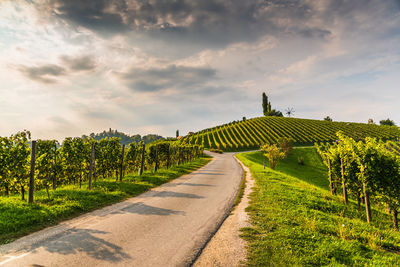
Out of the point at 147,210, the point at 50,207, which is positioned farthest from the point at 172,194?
the point at 50,207

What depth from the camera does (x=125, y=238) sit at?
642cm

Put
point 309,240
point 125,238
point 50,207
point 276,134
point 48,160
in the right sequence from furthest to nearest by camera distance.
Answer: point 276,134
point 48,160
point 50,207
point 125,238
point 309,240

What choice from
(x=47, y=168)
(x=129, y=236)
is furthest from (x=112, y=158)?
(x=129, y=236)

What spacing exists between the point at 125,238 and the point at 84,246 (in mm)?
1180

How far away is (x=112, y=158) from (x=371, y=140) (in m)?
19.3

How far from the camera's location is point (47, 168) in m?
11.5

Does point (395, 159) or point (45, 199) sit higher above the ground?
point (395, 159)

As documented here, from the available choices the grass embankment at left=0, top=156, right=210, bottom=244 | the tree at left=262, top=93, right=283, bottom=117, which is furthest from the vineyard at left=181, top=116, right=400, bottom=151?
the grass embankment at left=0, top=156, right=210, bottom=244

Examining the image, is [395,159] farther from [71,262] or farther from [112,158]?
[112,158]


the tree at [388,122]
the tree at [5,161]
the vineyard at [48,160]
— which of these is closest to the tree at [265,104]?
the tree at [388,122]

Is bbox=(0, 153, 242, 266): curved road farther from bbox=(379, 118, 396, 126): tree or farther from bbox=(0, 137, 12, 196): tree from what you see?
bbox=(379, 118, 396, 126): tree

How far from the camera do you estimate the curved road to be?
5.20 meters

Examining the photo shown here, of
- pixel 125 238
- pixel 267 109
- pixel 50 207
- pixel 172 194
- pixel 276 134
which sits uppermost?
pixel 267 109

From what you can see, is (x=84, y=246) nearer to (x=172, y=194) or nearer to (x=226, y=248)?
(x=226, y=248)
